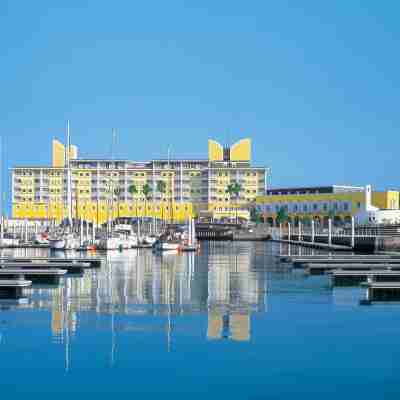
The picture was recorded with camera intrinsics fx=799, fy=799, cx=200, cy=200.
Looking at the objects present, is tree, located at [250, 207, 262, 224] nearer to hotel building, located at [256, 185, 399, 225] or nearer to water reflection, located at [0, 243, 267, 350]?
hotel building, located at [256, 185, 399, 225]

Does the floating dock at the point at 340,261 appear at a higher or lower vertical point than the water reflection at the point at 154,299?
higher

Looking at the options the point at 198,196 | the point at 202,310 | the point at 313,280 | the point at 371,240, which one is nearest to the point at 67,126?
the point at 371,240

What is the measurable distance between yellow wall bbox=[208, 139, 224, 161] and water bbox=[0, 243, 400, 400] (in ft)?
520

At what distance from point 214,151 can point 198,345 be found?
17063cm

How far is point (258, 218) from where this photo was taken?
555ft

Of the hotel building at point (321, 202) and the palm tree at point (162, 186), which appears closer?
the hotel building at point (321, 202)

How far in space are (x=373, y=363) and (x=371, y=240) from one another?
60866 millimetres

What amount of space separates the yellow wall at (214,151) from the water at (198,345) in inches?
6235

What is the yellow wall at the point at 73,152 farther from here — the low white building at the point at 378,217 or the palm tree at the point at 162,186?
the low white building at the point at 378,217

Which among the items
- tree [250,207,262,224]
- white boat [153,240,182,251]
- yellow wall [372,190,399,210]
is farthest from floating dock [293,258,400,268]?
tree [250,207,262,224]

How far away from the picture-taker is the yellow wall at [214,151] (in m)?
188

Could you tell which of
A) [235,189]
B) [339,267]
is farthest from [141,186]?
[339,267]

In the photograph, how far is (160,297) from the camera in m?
27.4

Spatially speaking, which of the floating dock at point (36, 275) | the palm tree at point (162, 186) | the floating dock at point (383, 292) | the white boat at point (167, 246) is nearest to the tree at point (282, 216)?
the palm tree at point (162, 186)
